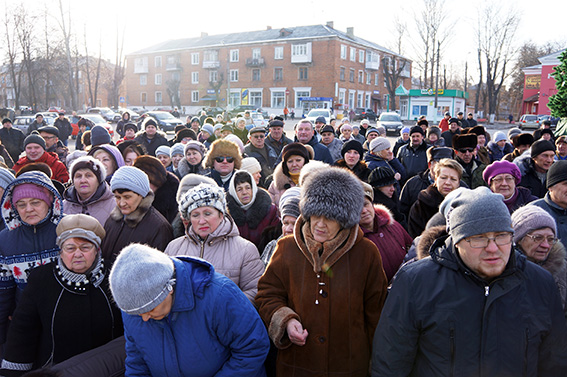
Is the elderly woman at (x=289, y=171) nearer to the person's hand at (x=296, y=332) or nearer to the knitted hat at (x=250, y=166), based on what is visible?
the knitted hat at (x=250, y=166)

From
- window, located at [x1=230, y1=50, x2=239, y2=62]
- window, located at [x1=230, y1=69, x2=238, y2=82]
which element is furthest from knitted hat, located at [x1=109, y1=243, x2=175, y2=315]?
window, located at [x1=230, y1=50, x2=239, y2=62]

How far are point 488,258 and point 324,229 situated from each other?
2.91ft

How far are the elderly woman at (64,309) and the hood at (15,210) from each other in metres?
0.42

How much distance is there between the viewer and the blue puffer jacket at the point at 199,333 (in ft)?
7.10

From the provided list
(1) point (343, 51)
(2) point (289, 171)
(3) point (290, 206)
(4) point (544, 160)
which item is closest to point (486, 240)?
(3) point (290, 206)

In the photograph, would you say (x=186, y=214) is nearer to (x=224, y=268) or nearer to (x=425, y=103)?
(x=224, y=268)

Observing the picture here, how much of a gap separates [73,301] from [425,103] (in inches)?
1636

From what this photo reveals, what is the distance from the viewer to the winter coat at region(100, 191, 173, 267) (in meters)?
3.39

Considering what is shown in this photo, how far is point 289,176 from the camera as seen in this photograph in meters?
5.05

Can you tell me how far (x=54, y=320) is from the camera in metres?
2.75

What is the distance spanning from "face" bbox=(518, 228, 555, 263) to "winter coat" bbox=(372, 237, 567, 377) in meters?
0.62

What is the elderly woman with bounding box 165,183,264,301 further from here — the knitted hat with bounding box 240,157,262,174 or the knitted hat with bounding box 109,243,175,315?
the knitted hat with bounding box 240,157,262,174

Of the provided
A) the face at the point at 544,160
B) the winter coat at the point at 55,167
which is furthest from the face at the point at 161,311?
the face at the point at 544,160

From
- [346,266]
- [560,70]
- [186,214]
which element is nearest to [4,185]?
[186,214]
